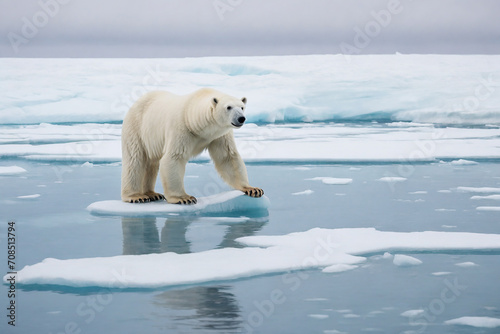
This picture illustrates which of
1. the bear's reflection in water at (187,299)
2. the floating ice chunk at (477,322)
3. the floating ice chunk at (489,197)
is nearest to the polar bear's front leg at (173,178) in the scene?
the bear's reflection in water at (187,299)

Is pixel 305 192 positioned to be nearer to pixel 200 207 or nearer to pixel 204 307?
pixel 200 207

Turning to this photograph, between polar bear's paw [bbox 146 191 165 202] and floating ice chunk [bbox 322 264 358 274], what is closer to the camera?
floating ice chunk [bbox 322 264 358 274]

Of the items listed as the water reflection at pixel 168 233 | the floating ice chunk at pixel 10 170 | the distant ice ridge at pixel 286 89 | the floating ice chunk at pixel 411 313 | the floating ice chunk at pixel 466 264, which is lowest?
the floating ice chunk at pixel 411 313

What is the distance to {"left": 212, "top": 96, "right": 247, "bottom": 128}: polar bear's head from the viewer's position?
14.3 ft

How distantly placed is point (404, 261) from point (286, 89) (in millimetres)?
12433

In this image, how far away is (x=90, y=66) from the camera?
19281 millimetres

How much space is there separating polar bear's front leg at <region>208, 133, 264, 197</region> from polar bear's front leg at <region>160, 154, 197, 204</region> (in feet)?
0.91

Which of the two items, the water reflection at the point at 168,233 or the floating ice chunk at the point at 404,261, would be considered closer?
the floating ice chunk at the point at 404,261

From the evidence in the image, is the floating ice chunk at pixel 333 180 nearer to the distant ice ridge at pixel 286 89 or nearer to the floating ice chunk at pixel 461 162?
the floating ice chunk at pixel 461 162

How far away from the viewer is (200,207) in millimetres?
4691

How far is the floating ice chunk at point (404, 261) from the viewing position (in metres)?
3.30

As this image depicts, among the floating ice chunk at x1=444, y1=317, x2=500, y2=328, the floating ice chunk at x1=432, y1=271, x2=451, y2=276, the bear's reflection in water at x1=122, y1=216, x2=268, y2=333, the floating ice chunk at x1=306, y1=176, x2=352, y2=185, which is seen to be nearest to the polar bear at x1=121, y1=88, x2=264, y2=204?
the bear's reflection in water at x1=122, y1=216, x2=268, y2=333

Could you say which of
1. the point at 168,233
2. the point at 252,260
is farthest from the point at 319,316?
the point at 168,233

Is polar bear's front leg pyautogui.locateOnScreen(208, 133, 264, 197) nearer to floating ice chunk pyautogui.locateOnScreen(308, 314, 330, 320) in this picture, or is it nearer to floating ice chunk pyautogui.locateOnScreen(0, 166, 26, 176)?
floating ice chunk pyautogui.locateOnScreen(308, 314, 330, 320)
